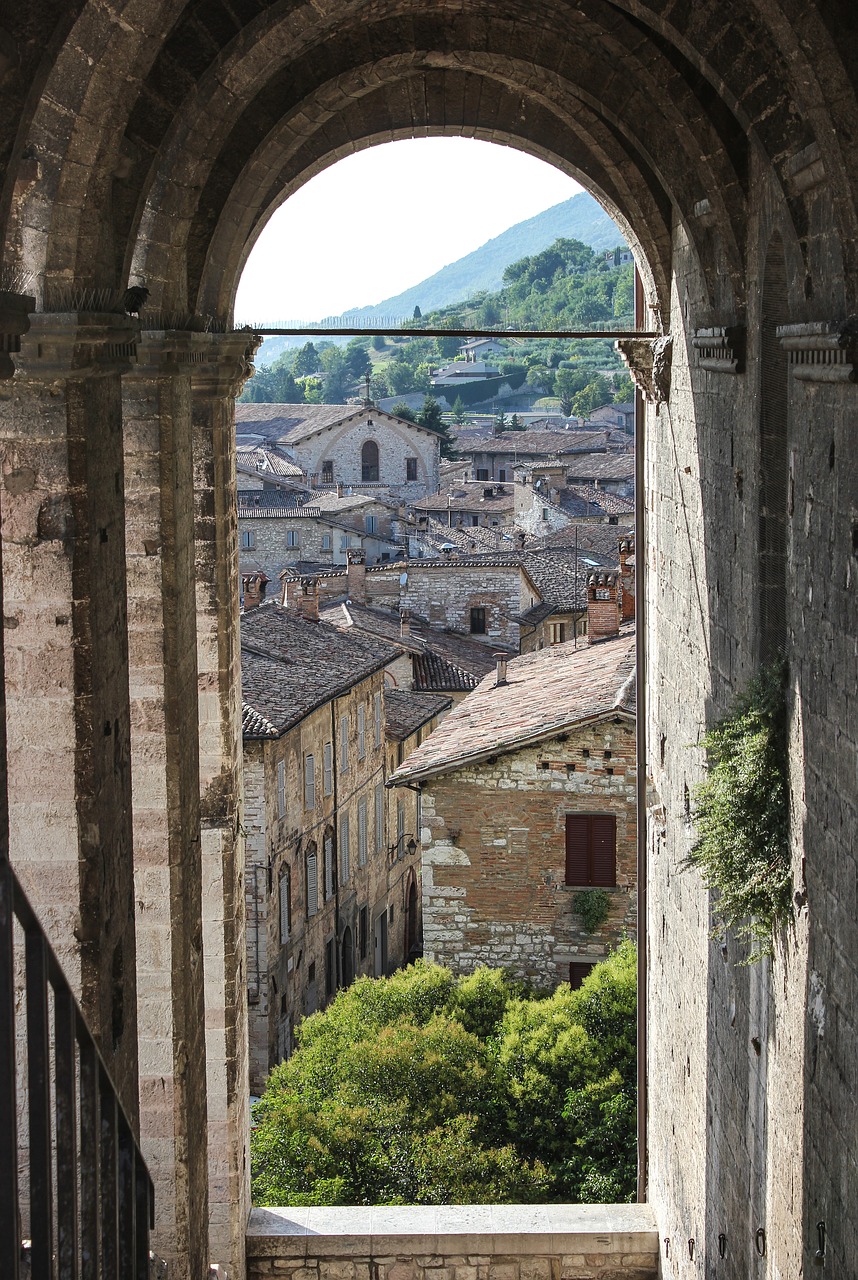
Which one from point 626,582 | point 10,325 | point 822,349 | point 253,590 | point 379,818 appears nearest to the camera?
point 10,325

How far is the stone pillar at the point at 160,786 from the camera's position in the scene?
32.3 ft

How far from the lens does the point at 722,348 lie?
31.9 feet

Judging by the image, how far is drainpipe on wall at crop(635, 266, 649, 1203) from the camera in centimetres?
1411

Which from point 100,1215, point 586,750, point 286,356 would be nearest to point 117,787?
point 100,1215

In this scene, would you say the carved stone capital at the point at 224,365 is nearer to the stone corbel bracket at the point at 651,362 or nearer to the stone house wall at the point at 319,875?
the stone corbel bracket at the point at 651,362

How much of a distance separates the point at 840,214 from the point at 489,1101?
44.4ft

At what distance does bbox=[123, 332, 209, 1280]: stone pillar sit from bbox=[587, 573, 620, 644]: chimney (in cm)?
2007

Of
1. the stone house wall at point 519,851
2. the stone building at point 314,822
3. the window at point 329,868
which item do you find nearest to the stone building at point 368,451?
the stone building at point 314,822

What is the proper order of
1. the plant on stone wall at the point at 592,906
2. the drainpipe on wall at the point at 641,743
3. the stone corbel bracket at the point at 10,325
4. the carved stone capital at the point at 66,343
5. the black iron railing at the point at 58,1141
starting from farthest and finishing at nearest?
the plant on stone wall at the point at 592,906 → the drainpipe on wall at the point at 641,743 → the carved stone capital at the point at 66,343 → the stone corbel bracket at the point at 10,325 → the black iron railing at the point at 58,1141

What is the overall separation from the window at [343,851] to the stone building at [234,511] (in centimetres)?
1792

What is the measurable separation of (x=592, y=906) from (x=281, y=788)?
629cm

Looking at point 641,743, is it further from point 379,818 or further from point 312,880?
point 379,818

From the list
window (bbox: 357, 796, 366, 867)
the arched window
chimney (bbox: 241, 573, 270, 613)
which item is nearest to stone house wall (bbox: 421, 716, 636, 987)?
window (bbox: 357, 796, 366, 867)

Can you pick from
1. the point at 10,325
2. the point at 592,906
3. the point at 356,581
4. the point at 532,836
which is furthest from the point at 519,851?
the point at 356,581
